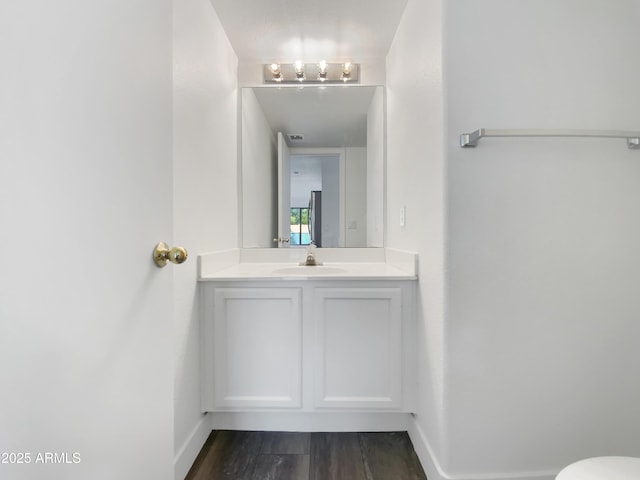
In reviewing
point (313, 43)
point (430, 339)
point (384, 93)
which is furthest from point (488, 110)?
point (313, 43)

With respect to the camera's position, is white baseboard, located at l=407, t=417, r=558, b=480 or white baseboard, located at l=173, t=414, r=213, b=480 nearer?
white baseboard, located at l=407, t=417, r=558, b=480

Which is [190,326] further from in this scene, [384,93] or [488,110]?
[384,93]

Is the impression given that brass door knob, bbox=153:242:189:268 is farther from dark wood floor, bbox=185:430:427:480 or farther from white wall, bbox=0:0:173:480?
dark wood floor, bbox=185:430:427:480

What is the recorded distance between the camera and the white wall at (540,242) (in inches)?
48.4

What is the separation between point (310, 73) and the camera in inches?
88.9

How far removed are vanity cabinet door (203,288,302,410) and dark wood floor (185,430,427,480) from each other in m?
0.19

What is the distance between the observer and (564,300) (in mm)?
1252

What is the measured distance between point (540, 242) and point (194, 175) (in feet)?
4.93

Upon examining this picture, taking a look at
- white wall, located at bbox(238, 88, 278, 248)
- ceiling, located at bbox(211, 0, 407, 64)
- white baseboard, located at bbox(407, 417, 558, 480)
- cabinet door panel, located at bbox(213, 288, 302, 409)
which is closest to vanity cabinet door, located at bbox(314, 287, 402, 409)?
cabinet door panel, located at bbox(213, 288, 302, 409)

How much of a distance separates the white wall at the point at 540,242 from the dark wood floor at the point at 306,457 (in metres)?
0.38

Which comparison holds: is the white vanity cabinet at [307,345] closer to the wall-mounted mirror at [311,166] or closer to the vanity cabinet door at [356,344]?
the vanity cabinet door at [356,344]

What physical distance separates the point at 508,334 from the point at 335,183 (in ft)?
4.86

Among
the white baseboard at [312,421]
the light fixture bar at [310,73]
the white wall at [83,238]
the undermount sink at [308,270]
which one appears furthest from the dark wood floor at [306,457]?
the light fixture bar at [310,73]

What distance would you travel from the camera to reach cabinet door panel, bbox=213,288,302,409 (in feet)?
5.29
